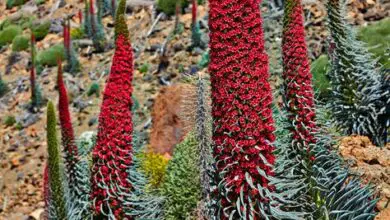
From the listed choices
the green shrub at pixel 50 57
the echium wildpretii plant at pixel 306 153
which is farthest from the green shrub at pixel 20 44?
the echium wildpretii plant at pixel 306 153

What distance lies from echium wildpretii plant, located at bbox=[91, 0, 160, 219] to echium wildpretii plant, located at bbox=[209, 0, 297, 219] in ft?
3.98

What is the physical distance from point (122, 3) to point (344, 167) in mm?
2076

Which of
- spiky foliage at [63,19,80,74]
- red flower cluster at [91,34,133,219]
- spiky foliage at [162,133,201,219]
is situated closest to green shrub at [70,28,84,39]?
spiky foliage at [63,19,80,74]

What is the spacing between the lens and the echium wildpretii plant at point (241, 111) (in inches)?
126

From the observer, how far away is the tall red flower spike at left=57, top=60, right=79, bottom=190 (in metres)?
5.61

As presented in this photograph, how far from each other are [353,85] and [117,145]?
11.7ft

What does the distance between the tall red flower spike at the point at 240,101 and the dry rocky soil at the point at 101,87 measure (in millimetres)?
7450

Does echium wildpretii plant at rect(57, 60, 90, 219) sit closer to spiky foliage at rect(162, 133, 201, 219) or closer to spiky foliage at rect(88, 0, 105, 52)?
spiky foliage at rect(162, 133, 201, 219)

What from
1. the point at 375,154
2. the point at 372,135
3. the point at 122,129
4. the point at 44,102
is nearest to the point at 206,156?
the point at 122,129

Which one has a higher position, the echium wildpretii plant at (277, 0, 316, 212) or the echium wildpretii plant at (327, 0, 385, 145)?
the echium wildpretii plant at (277, 0, 316, 212)

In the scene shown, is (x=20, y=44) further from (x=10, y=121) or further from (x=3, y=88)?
(x=10, y=121)

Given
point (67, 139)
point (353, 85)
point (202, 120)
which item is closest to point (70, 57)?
point (353, 85)

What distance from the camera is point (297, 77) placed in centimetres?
448

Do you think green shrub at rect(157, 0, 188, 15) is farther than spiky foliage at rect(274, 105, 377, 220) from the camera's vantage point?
Yes
